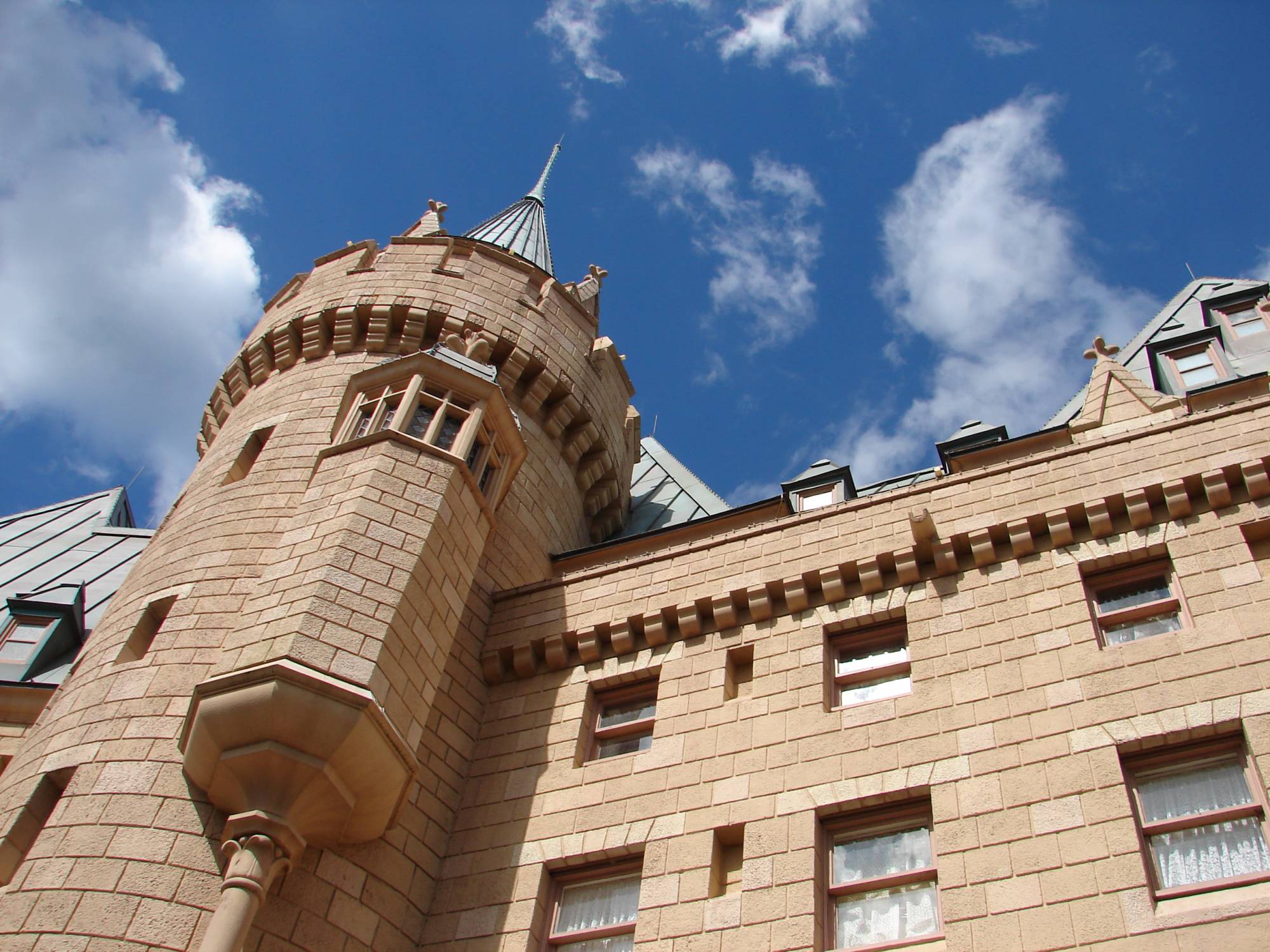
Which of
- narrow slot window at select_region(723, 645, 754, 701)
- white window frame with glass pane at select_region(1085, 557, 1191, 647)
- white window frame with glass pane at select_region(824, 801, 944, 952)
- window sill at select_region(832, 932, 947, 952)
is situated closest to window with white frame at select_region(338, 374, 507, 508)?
narrow slot window at select_region(723, 645, 754, 701)

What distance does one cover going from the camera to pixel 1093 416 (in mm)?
18344

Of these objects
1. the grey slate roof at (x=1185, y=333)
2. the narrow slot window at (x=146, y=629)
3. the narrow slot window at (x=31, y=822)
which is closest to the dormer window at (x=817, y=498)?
the grey slate roof at (x=1185, y=333)

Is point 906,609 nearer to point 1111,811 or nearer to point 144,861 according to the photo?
point 1111,811

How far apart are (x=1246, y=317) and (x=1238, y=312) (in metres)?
0.31

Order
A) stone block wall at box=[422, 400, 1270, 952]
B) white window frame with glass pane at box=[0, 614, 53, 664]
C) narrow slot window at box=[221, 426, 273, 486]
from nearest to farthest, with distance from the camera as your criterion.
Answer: stone block wall at box=[422, 400, 1270, 952]
narrow slot window at box=[221, 426, 273, 486]
white window frame with glass pane at box=[0, 614, 53, 664]

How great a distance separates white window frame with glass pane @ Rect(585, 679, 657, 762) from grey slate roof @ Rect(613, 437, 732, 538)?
7385mm

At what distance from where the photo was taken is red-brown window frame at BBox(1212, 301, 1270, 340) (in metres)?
21.1

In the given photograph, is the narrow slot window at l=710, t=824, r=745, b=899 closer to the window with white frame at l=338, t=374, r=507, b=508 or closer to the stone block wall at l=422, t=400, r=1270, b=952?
the stone block wall at l=422, t=400, r=1270, b=952

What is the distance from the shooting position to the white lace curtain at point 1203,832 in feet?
Answer: 34.3

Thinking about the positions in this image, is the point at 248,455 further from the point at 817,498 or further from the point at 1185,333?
the point at 1185,333

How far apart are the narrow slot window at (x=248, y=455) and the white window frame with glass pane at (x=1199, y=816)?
1322 cm

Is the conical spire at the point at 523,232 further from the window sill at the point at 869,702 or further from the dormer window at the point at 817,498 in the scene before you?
the window sill at the point at 869,702

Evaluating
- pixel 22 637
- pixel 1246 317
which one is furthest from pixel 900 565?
pixel 22 637

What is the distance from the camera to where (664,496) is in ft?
86.7
